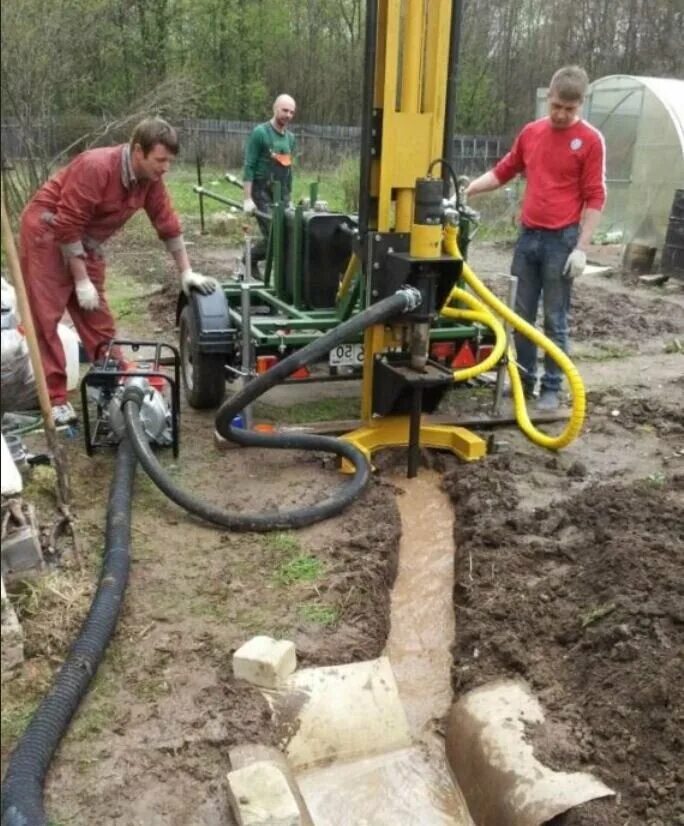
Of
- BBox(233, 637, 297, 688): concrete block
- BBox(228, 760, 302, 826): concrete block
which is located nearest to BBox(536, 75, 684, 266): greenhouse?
BBox(233, 637, 297, 688): concrete block

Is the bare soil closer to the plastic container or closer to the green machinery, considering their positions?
the green machinery

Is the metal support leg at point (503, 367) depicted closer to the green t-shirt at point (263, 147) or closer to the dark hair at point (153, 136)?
the dark hair at point (153, 136)

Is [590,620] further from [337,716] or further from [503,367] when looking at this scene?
[503,367]

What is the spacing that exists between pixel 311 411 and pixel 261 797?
3.34 meters

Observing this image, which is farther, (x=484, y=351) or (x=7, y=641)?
(x=484, y=351)

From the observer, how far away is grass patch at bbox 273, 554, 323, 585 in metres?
3.44

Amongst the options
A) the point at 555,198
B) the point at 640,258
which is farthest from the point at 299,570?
the point at 640,258

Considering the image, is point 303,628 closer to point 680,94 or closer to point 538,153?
point 538,153

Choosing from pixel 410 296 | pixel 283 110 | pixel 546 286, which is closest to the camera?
pixel 410 296

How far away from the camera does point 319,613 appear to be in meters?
3.23

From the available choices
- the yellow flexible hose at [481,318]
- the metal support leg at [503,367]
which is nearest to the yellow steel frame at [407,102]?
the yellow flexible hose at [481,318]

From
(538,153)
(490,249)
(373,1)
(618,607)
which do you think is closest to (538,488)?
(618,607)

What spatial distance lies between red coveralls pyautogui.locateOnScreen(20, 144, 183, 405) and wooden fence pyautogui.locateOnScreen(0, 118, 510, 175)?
5.52 m

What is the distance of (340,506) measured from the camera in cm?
390
